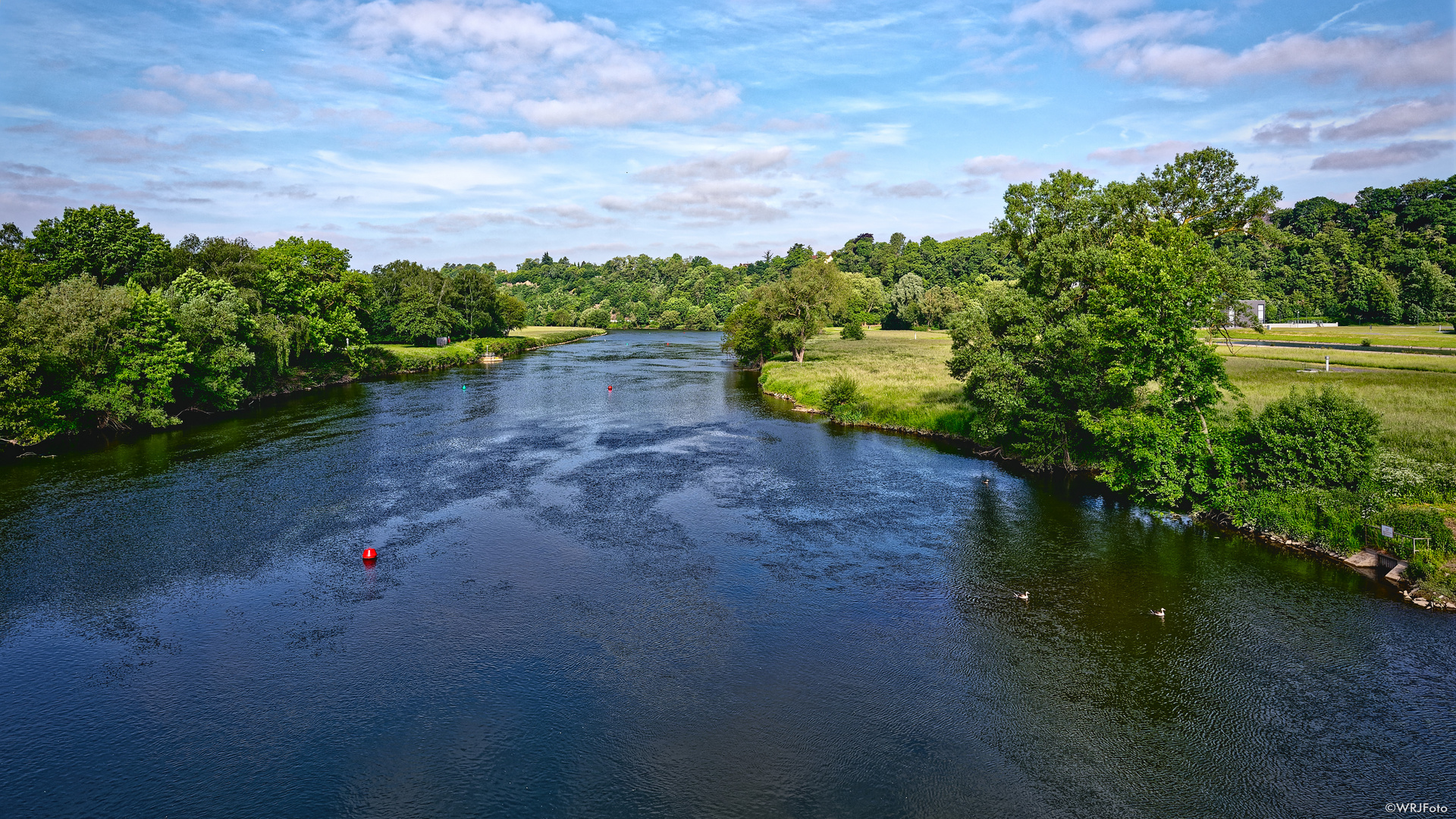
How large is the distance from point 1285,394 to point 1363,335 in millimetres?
51391

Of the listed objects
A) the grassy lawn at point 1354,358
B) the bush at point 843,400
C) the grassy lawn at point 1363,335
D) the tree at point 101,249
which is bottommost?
the bush at point 843,400

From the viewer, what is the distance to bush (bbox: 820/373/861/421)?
178 ft

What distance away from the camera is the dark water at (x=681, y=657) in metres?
14.7

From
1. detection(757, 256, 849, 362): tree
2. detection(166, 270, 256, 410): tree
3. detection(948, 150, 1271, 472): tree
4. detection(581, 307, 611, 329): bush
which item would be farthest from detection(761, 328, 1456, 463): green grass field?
detection(581, 307, 611, 329): bush

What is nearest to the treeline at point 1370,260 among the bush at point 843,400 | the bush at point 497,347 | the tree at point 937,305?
the tree at point 937,305

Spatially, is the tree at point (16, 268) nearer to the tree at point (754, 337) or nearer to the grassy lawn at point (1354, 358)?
the tree at point (754, 337)

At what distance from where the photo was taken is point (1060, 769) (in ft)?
49.8

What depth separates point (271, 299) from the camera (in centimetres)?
6838

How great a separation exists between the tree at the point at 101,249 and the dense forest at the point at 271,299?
0.37 feet

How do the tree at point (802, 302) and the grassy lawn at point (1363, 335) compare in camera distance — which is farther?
the tree at point (802, 302)

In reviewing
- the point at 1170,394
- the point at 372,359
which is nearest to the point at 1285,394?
the point at 1170,394

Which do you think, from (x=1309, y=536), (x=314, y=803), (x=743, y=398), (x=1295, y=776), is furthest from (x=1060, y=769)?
(x=743, y=398)

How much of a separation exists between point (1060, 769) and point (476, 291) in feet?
386

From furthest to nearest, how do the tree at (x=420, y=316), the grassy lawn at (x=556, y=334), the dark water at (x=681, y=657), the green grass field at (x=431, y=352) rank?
the grassy lawn at (x=556, y=334)
the tree at (x=420, y=316)
the green grass field at (x=431, y=352)
the dark water at (x=681, y=657)
